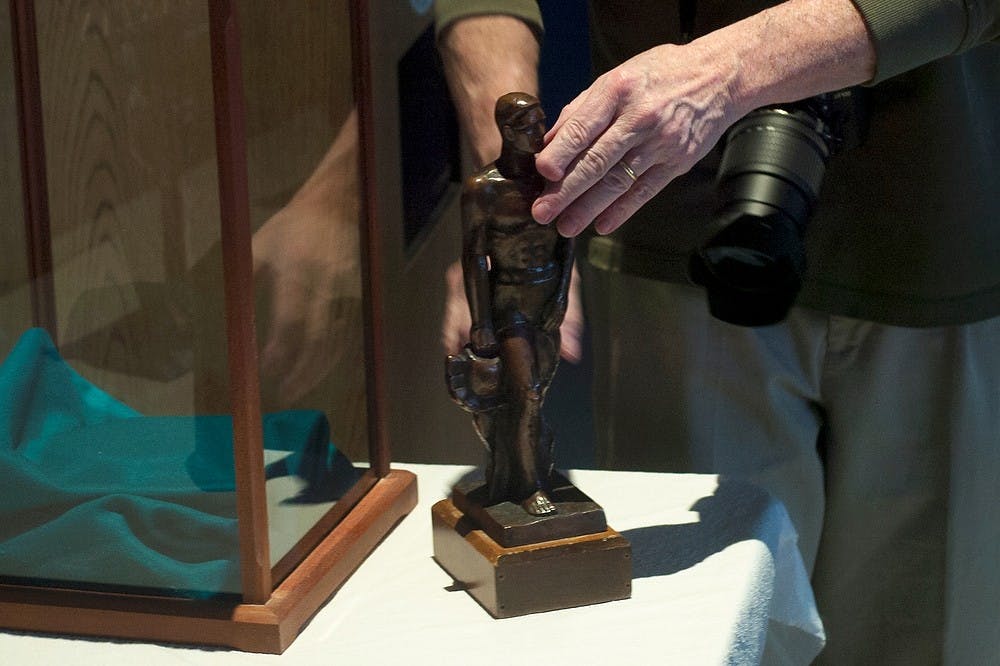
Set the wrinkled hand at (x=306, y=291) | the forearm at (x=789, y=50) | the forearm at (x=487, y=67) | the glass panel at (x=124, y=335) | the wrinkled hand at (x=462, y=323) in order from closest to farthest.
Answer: the glass panel at (x=124, y=335), the wrinkled hand at (x=306, y=291), the forearm at (x=789, y=50), the wrinkled hand at (x=462, y=323), the forearm at (x=487, y=67)

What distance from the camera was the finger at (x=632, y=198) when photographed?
127cm

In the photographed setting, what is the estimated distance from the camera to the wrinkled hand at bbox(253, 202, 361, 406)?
1173 millimetres

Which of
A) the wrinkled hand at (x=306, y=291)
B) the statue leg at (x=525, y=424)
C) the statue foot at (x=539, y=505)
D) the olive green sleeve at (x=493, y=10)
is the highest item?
the olive green sleeve at (x=493, y=10)

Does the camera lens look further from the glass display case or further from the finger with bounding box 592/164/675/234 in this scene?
the glass display case

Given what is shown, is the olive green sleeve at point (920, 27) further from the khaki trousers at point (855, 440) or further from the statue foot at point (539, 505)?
the statue foot at point (539, 505)

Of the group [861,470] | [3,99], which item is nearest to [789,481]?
[861,470]

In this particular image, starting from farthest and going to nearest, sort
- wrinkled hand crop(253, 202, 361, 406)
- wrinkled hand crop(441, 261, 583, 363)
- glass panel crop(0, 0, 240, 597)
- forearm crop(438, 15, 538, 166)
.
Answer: forearm crop(438, 15, 538, 166) < wrinkled hand crop(441, 261, 583, 363) < wrinkled hand crop(253, 202, 361, 406) < glass panel crop(0, 0, 240, 597)

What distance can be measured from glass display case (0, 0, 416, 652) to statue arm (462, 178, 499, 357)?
0.53ft

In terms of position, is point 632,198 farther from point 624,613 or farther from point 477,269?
point 624,613

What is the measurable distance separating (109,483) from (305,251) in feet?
0.94

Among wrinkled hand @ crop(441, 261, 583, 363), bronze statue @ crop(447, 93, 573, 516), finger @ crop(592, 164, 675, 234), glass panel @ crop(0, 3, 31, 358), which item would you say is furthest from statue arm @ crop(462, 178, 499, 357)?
glass panel @ crop(0, 3, 31, 358)

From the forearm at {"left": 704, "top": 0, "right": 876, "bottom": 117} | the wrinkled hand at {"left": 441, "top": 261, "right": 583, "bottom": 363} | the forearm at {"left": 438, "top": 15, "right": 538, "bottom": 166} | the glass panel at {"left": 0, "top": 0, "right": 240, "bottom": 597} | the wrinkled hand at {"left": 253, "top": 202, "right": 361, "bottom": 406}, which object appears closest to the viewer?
the glass panel at {"left": 0, "top": 0, "right": 240, "bottom": 597}

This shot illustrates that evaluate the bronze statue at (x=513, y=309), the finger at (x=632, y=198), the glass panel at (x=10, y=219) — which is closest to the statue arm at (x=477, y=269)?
the bronze statue at (x=513, y=309)

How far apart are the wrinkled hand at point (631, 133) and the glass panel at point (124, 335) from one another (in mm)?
327
